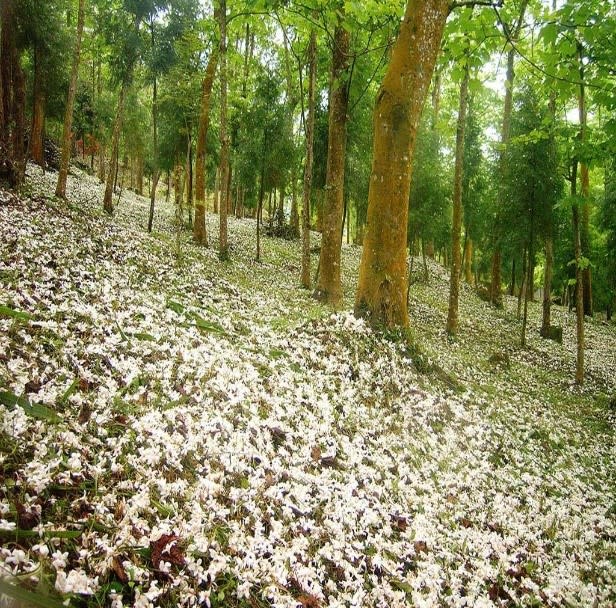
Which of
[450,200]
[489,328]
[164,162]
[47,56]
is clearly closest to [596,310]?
[450,200]

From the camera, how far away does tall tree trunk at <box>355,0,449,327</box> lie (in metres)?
7.75

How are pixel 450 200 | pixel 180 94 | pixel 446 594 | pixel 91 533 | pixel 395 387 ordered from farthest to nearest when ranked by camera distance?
pixel 450 200, pixel 180 94, pixel 395 387, pixel 446 594, pixel 91 533

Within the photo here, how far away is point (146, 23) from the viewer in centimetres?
1722

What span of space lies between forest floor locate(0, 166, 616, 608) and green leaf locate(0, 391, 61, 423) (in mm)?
19

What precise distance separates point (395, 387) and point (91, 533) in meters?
5.42

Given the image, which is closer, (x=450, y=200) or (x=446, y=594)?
(x=446, y=594)

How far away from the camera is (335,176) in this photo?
39.5 feet

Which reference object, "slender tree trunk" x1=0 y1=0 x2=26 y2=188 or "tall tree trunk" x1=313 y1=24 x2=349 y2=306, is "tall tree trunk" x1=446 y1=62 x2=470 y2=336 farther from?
"slender tree trunk" x1=0 y1=0 x2=26 y2=188

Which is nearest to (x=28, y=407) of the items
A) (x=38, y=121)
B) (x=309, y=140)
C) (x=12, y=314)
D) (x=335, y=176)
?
(x=12, y=314)

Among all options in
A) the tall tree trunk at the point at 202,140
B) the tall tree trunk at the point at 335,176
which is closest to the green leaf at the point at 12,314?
the tall tree trunk at the point at 335,176

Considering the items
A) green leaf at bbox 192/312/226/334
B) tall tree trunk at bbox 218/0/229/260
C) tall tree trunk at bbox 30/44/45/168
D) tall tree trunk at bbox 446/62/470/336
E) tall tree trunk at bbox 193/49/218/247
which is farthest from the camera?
tall tree trunk at bbox 30/44/45/168

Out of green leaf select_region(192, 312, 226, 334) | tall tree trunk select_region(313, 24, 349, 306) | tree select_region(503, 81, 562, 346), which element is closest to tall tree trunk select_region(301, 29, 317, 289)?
tall tree trunk select_region(313, 24, 349, 306)

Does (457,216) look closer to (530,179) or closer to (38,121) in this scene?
(530,179)

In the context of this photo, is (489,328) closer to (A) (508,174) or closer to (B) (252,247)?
(A) (508,174)
